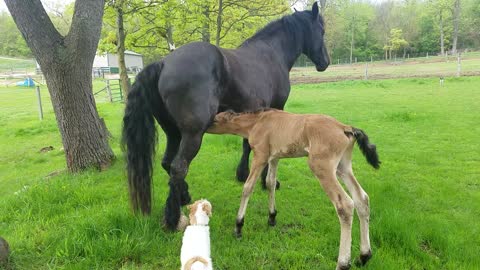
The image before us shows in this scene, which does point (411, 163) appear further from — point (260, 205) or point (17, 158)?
point (17, 158)

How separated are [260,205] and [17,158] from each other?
19.7ft

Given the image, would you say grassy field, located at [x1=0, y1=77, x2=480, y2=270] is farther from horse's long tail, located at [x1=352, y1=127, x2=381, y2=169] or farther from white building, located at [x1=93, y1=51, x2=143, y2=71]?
white building, located at [x1=93, y1=51, x2=143, y2=71]

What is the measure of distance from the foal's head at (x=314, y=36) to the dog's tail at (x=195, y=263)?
362cm

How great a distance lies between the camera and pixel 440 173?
16.8 feet

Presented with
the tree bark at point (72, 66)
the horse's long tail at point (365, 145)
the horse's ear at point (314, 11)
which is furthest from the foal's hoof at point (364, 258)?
the tree bark at point (72, 66)

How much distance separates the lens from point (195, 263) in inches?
88.2

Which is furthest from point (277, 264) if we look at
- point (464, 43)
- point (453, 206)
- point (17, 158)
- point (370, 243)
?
point (464, 43)

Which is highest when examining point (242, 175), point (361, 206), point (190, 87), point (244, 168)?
point (190, 87)

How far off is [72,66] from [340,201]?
4.08 m

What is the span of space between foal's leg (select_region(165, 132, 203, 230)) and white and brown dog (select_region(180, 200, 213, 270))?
1.04ft

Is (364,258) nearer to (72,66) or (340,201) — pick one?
(340,201)

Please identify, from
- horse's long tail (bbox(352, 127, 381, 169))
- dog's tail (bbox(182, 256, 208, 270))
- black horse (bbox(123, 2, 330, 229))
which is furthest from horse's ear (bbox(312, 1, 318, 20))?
dog's tail (bbox(182, 256, 208, 270))

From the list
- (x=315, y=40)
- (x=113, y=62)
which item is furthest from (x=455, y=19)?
(x=315, y=40)

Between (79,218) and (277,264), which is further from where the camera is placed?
(79,218)
